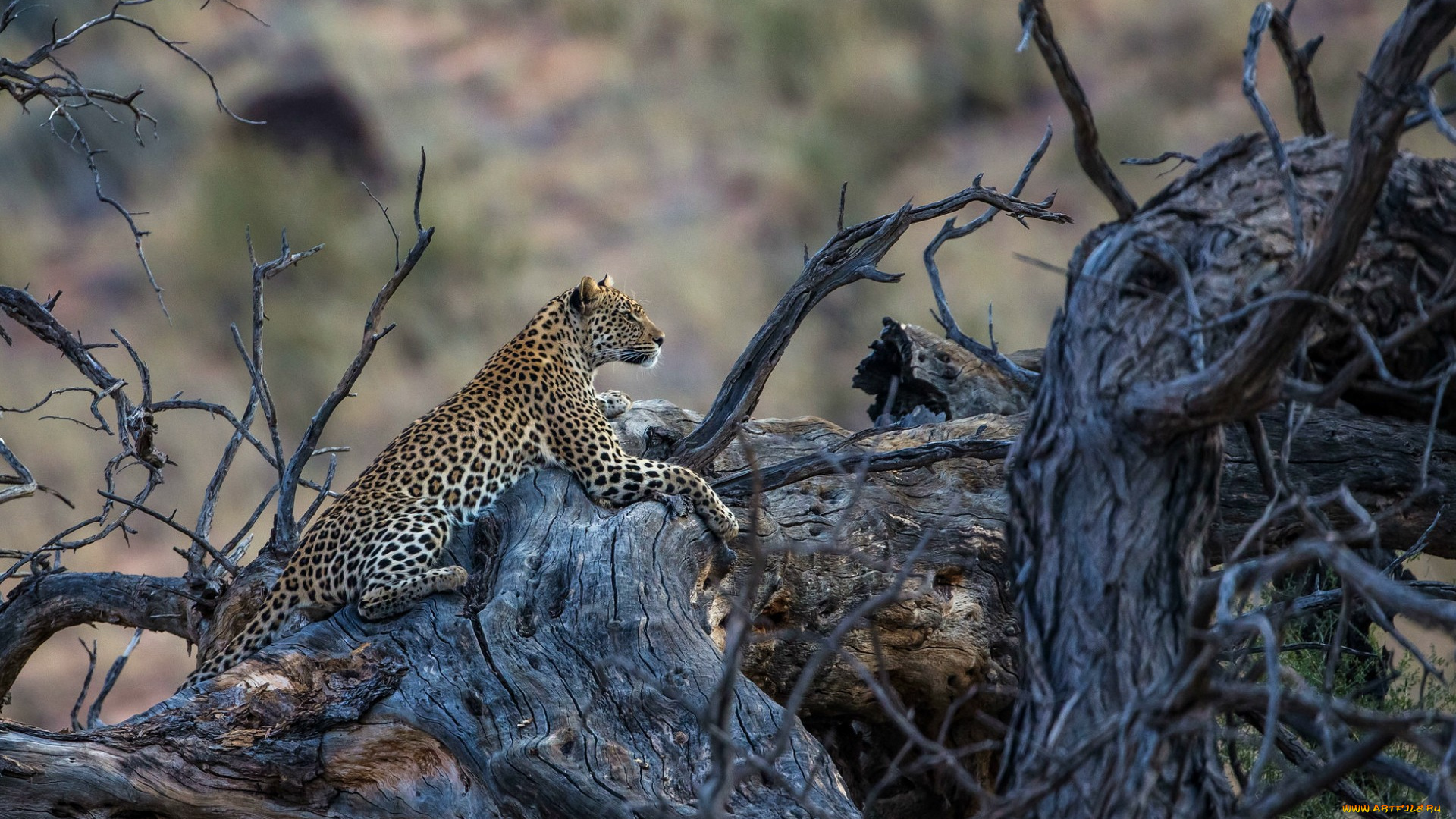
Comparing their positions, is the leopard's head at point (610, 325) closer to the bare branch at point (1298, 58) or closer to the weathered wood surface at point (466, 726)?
→ the weathered wood surface at point (466, 726)

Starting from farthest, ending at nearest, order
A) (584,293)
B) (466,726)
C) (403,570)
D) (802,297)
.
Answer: (584,293) → (802,297) → (403,570) → (466,726)

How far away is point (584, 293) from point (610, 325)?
0.23m

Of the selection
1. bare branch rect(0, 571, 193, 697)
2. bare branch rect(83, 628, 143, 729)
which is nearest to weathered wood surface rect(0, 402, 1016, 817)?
bare branch rect(83, 628, 143, 729)

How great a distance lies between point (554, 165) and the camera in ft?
92.5

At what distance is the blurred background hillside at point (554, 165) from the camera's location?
23.3 metres

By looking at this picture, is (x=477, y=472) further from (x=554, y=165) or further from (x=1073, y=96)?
(x=554, y=165)

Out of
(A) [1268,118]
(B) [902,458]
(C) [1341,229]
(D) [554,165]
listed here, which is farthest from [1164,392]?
(D) [554,165]

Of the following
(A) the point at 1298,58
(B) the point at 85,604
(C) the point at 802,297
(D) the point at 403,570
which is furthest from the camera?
(B) the point at 85,604

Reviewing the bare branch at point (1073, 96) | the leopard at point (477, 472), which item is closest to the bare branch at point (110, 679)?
the leopard at point (477, 472)

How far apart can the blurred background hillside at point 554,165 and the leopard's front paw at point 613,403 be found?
14099 mm

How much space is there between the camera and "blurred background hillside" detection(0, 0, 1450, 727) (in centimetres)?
2331

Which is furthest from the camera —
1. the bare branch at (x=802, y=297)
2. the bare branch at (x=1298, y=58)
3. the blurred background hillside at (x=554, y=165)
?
the blurred background hillside at (x=554, y=165)

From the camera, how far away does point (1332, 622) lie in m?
7.23

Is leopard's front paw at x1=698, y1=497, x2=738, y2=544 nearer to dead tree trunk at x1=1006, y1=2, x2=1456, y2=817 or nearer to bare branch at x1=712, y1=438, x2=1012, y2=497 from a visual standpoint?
bare branch at x1=712, y1=438, x2=1012, y2=497
